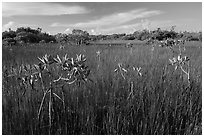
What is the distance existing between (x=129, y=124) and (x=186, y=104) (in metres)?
0.63

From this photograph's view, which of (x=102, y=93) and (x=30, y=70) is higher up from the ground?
(x=30, y=70)

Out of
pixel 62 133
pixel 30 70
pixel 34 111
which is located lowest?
pixel 62 133

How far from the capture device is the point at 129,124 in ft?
6.04

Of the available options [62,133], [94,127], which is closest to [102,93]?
[94,127]

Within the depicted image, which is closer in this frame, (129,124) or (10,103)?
(129,124)

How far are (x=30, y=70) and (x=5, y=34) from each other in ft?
46.3

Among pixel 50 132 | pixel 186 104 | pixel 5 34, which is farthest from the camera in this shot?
pixel 5 34

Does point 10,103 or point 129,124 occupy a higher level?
point 10,103

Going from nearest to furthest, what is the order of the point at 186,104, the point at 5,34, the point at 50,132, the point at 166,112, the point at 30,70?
the point at 30,70, the point at 50,132, the point at 166,112, the point at 186,104, the point at 5,34

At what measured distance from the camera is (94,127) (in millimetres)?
1812

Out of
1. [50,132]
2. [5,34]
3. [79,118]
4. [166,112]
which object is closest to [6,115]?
[50,132]

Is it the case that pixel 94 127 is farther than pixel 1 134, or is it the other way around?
pixel 94 127

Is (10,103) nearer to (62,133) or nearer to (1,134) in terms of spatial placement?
(1,134)

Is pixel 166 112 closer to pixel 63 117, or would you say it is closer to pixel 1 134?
pixel 63 117
